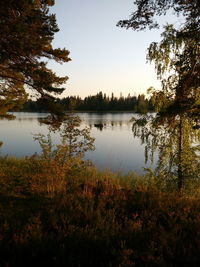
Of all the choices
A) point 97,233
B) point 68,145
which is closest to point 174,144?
point 68,145

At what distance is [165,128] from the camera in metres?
9.26

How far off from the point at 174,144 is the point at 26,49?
23.9ft

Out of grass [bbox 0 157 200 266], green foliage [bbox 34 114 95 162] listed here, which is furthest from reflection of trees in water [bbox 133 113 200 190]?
green foliage [bbox 34 114 95 162]

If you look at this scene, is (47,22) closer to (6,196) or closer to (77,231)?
(6,196)

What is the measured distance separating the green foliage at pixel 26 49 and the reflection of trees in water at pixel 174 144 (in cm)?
484

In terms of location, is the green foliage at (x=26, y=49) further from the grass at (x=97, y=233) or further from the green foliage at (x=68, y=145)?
the grass at (x=97, y=233)

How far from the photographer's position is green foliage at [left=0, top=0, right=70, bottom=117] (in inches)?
313

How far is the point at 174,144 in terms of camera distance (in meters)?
9.49

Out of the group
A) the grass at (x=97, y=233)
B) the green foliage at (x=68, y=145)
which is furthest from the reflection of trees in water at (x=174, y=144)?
the green foliage at (x=68, y=145)

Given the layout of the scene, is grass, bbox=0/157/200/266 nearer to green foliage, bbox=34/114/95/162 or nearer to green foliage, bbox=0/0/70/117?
green foliage, bbox=34/114/95/162

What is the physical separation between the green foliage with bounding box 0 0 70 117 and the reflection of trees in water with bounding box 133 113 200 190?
484 cm

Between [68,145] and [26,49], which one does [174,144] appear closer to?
[68,145]

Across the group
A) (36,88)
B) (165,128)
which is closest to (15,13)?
(36,88)

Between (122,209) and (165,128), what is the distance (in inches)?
186
